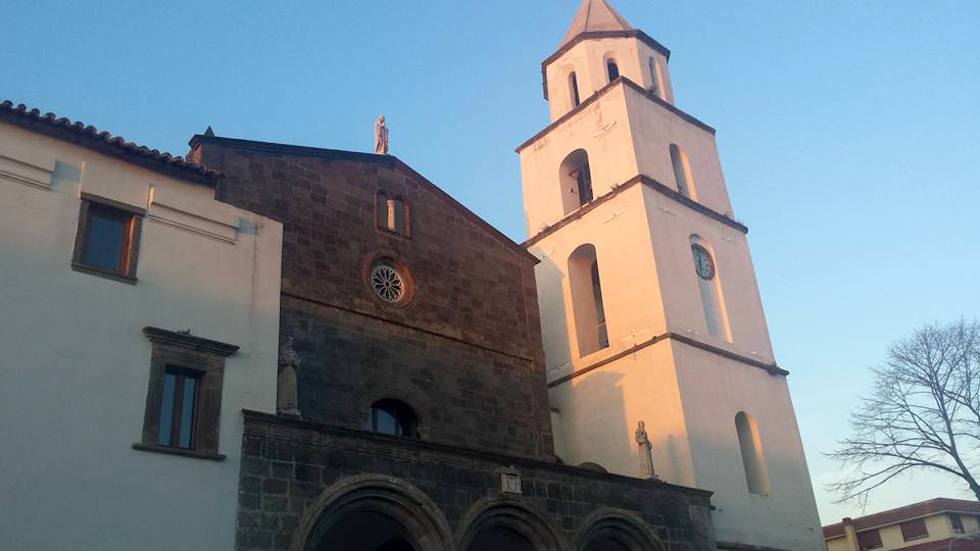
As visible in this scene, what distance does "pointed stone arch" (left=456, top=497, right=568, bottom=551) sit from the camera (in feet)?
52.1

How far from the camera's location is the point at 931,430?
26.1 m

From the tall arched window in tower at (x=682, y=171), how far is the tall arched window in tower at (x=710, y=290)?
1775mm

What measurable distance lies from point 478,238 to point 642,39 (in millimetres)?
11710

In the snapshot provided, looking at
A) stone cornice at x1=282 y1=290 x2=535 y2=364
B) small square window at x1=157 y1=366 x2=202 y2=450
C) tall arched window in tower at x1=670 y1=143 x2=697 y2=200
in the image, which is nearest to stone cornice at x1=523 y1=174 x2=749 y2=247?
tall arched window in tower at x1=670 y1=143 x2=697 y2=200

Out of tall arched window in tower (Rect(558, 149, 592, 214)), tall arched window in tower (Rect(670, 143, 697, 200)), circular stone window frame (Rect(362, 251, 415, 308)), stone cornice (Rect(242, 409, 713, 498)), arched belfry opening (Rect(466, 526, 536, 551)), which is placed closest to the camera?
A: stone cornice (Rect(242, 409, 713, 498))

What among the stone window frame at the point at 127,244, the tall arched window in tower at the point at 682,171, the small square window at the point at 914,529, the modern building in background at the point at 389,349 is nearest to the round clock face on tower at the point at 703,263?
the modern building in background at the point at 389,349

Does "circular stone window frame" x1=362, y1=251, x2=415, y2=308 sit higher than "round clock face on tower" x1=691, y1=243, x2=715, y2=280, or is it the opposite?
"round clock face on tower" x1=691, y1=243, x2=715, y2=280

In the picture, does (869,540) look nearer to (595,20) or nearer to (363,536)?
(595,20)

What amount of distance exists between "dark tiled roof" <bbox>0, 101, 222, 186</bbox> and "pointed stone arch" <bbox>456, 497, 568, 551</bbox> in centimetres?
737

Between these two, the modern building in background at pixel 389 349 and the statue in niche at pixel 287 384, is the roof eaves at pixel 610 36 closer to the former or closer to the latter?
the modern building in background at pixel 389 349

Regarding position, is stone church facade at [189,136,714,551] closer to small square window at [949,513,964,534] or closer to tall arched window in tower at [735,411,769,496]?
tall arched window in tower at [735,411,769,496]

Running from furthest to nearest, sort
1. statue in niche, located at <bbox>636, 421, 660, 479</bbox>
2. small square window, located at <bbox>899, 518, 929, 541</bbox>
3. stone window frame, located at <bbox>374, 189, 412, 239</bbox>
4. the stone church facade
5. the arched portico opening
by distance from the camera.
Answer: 1. small square window, located at <bbox>899, 518, 929, 541</bbox>
2. statue in niche, located at <bbox>636, 421, 660, 479</bbox>
3. stone window frame, located at <bbox>374, 189, 412, 239</bbox>
4. the stone church facade
5. the arched portico opening

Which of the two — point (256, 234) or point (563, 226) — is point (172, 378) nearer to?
point (256, 234)

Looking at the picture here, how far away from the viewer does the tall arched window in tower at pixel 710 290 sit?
2534 cm
